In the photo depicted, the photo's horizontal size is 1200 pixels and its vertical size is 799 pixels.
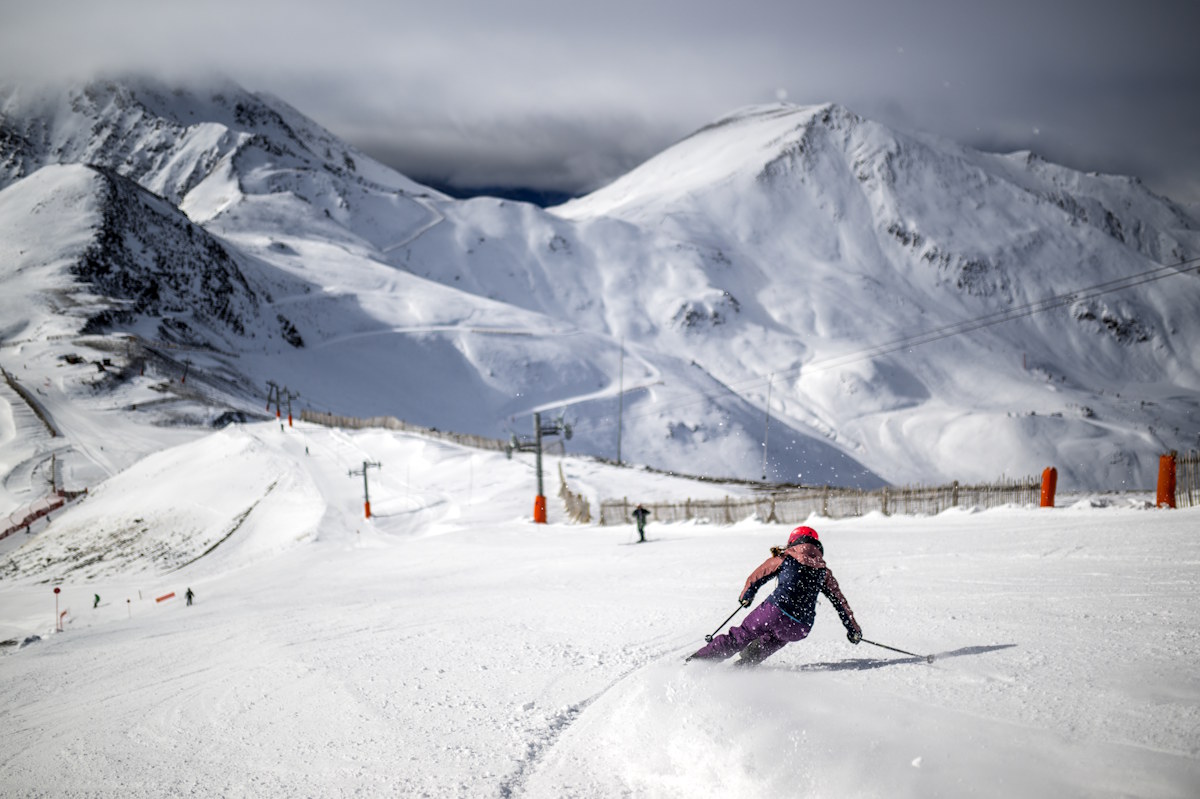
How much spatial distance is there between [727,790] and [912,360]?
144838 millimetres

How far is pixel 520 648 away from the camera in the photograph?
9938mm

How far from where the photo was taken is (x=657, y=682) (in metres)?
7.10

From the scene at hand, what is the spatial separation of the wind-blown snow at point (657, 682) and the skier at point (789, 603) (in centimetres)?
34

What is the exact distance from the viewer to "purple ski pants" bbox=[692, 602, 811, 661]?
7305 millimetres

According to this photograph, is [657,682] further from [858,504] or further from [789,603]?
[858,504]

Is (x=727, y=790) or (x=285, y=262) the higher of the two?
(x=285, y=262)

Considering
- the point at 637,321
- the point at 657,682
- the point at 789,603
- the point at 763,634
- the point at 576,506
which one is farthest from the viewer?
the point at 637,321

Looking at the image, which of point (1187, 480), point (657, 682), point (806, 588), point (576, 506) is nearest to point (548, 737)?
point (657, 682)

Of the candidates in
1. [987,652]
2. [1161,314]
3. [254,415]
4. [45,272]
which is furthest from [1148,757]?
[1161,314]

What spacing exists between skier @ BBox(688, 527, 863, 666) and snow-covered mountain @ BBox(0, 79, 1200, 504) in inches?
2486

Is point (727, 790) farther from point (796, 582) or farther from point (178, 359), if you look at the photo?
point (178, 359)

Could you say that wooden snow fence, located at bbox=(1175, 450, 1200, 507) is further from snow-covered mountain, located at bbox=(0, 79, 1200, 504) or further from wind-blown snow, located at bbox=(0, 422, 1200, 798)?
snow-covered mountain, located at bbox=(0, 79, 1200, 504)

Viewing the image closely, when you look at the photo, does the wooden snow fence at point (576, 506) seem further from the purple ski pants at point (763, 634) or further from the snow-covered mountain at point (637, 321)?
the snow-covered mountain at point (637, 321)

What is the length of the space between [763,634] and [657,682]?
1220 mm
